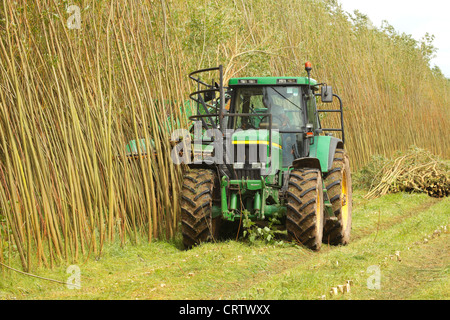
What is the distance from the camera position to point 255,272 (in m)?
4.96

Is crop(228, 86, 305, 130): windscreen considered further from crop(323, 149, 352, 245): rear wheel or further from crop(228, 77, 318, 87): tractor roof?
crop(323, 149, 352, 245): rear wheel

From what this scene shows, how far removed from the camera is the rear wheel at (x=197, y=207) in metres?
5.73

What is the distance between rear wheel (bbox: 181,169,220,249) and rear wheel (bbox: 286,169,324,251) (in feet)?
2.72

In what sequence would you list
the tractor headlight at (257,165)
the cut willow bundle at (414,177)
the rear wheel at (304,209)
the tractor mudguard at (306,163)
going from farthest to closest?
the cut willow bundle at (414,177) → the tractor mudguard at (306,163) → the tractor headlight at (257,165) → the rear wheel at (304,209)

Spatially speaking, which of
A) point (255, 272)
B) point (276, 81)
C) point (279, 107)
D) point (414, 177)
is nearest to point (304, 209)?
point (255, 272)

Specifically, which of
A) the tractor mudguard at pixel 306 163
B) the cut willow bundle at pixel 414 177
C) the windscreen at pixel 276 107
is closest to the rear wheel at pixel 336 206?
the tractor mudguard at pixel 306 163

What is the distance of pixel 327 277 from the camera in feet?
14.8

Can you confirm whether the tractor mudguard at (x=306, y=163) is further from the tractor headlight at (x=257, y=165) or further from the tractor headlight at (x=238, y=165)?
the tractor headlight at (x=238, y=165)

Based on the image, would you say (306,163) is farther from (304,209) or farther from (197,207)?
(197,207)

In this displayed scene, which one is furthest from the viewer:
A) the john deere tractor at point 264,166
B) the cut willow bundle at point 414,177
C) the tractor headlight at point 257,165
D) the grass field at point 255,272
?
the cut willow bundle at point 414,177

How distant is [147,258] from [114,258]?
364mm

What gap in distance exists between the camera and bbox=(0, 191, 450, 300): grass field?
4.23 meters

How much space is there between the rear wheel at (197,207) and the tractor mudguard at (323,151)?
1.34 meters

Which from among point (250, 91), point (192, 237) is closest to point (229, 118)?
point (250, 91)
